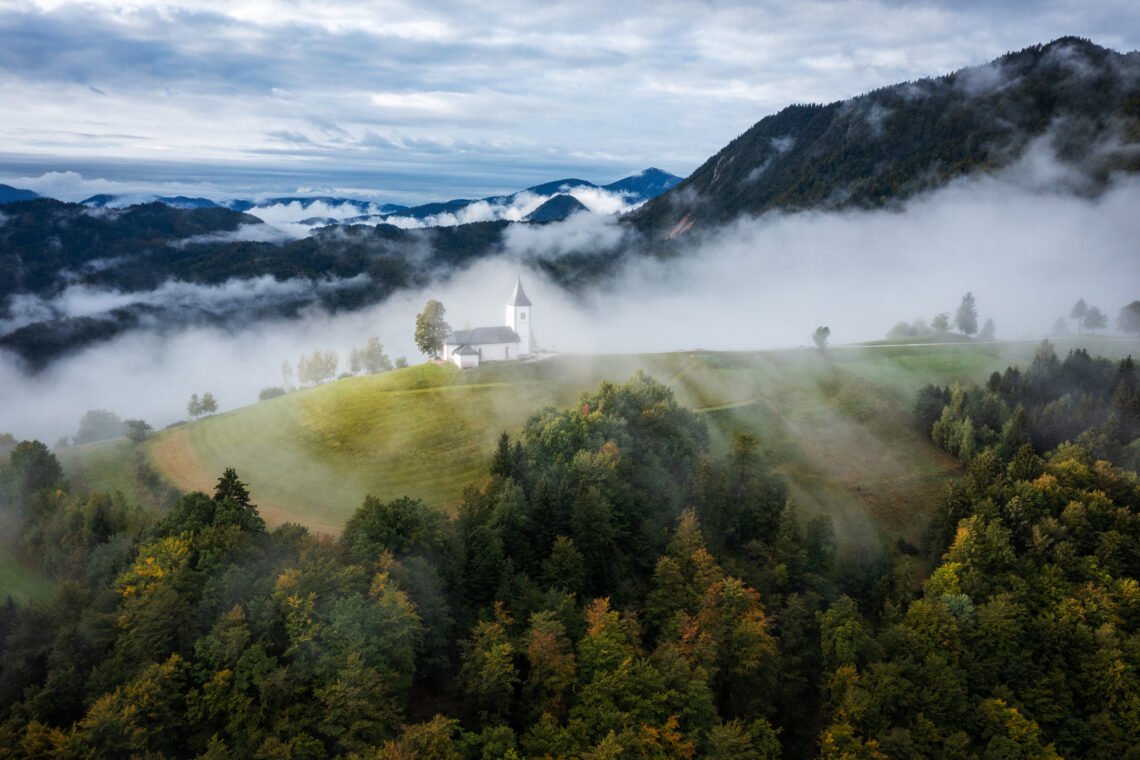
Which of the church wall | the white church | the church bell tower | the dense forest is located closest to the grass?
the dense forest

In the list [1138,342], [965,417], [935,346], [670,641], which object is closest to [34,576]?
[670,641]

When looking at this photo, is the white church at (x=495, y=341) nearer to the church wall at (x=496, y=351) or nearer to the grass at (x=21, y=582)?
the church wall at (x=496, y=351)

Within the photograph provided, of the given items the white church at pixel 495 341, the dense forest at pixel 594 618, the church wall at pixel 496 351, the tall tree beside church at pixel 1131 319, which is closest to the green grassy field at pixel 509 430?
the white church at pixel 495 341

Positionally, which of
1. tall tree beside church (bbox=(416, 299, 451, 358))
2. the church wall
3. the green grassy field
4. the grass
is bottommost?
the grass

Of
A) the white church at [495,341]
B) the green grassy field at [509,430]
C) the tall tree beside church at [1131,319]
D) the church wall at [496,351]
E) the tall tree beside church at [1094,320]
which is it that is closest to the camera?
the green grassy field at [509,430]

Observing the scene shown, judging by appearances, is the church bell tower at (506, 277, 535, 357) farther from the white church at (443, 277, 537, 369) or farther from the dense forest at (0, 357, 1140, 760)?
the dense forest at (0, 357, 1140, 760)

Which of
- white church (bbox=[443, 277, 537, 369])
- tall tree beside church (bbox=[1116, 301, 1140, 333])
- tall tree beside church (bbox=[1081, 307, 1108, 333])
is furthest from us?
tall tree beside church (bbox=[1081, 307, 1108, 333])

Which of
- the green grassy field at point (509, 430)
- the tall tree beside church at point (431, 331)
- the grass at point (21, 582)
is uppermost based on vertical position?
the tall tree beside church at point (431, 331)

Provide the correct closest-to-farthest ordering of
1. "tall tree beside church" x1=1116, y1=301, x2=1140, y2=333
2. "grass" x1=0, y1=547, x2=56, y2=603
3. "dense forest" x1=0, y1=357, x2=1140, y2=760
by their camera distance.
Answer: "dense forest" x1=0, y1=357, x2=1140, y2=760
"grass" x1=0, y1=547, x2=56, y2=603
"tall tree beside church" x1=1116, y1=301, x2=1140, y2=333

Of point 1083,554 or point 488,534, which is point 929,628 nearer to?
point 1083,554

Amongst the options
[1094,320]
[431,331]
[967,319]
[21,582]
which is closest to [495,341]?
[431,331]
